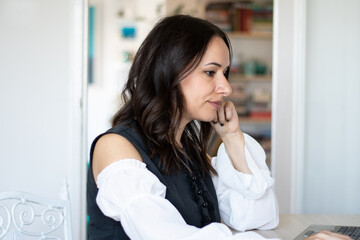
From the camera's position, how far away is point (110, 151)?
1204 millimetres

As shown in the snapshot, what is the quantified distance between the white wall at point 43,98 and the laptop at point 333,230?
70.6 inches

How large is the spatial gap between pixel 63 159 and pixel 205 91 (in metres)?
1.82

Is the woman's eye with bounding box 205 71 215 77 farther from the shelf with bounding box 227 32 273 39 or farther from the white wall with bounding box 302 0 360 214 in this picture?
the shelf with bounding box 227 32 273 39

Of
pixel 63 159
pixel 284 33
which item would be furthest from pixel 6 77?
pixel 284 33

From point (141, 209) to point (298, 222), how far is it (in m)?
0.80

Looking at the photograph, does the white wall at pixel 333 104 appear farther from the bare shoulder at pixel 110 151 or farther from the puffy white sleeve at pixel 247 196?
the bare shoulder at pixel 110 151

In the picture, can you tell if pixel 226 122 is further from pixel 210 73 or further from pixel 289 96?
pixel 289 96

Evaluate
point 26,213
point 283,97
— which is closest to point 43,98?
point 283,97

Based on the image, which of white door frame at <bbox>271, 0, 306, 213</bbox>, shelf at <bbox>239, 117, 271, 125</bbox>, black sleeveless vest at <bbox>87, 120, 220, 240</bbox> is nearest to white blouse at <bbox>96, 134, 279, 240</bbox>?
black sleeveless vest at <bbox>87, 120, 220, 240</bbox>

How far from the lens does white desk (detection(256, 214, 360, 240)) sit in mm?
1540

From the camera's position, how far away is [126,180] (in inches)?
43.4

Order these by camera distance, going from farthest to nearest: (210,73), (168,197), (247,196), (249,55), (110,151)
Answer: (249,55), (247,196), (210,73), (168,197), (110,151)

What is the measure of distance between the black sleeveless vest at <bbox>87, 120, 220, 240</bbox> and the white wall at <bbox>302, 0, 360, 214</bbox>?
178 centimetres

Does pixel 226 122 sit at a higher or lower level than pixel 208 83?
lower
